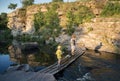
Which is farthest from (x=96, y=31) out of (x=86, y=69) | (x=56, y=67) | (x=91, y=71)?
(x=56, y=67)

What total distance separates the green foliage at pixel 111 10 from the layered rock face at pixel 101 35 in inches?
289

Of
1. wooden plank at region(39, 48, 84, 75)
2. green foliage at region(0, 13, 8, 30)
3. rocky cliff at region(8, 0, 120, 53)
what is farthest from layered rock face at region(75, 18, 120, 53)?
green foliage at region(0, 13, 8, 30)

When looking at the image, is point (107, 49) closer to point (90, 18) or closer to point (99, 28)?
point (99, 28)

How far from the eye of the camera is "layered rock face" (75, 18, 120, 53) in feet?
164

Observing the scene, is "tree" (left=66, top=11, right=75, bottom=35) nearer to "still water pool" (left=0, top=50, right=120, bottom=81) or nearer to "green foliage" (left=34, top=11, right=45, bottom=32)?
"green foliage" (left=34, top=11, right=45, bottom=32)

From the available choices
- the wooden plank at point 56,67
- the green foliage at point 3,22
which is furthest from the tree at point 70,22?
the green foliage at point 3,22

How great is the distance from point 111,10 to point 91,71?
4101 cm

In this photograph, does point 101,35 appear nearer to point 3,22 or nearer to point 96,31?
point 96,31

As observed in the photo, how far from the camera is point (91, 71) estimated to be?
30438 mm

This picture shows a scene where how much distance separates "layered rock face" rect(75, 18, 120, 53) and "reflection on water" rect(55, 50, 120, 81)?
40.1 ft

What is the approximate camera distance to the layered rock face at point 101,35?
164 ft

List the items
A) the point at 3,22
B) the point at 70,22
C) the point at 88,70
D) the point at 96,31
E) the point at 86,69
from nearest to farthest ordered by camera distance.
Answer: the point at 88,70, the point at 86,69, the point at 96,31, the point at 70,22, the point at 3,22

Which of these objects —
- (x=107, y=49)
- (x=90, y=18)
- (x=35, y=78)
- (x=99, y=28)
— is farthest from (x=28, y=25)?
(x=35, y=78)

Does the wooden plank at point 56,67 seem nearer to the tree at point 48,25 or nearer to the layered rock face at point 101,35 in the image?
the layered rock face at point 101,35
